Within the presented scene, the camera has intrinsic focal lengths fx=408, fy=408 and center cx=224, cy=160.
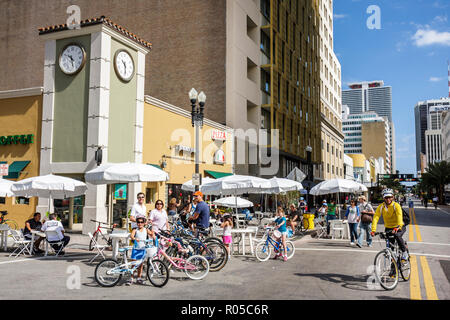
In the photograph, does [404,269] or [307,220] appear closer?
[404,269]

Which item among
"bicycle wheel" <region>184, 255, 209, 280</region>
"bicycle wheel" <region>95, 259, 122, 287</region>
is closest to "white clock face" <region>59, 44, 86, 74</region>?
"bicycle wheel" <region>95, 259, 122, 287</region>

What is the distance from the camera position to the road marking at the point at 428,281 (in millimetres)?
7566

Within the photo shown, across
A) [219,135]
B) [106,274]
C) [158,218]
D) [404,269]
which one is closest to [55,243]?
[158,218]

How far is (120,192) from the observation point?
64.7 feet

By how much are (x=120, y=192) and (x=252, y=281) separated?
1220cm

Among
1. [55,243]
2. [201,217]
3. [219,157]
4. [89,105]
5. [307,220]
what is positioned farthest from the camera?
[219,157]

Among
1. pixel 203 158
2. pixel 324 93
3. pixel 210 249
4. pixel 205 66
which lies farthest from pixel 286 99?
pixel 210 249

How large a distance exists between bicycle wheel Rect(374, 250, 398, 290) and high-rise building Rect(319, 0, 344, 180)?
5131 centimetres

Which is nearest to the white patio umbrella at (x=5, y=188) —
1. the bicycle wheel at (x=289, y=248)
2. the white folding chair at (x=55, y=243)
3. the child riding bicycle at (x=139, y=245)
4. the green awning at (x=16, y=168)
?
the white folding chair at (x=55, y=243)

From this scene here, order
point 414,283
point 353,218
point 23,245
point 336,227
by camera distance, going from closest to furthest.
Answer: point 414,283 → point 23,245 → point 353,218 → point 336,227

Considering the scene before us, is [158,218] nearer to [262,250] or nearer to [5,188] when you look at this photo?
[262,250]

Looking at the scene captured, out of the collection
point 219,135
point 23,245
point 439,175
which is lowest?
point 23,245

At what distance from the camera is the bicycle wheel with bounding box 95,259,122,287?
8.38 meters
